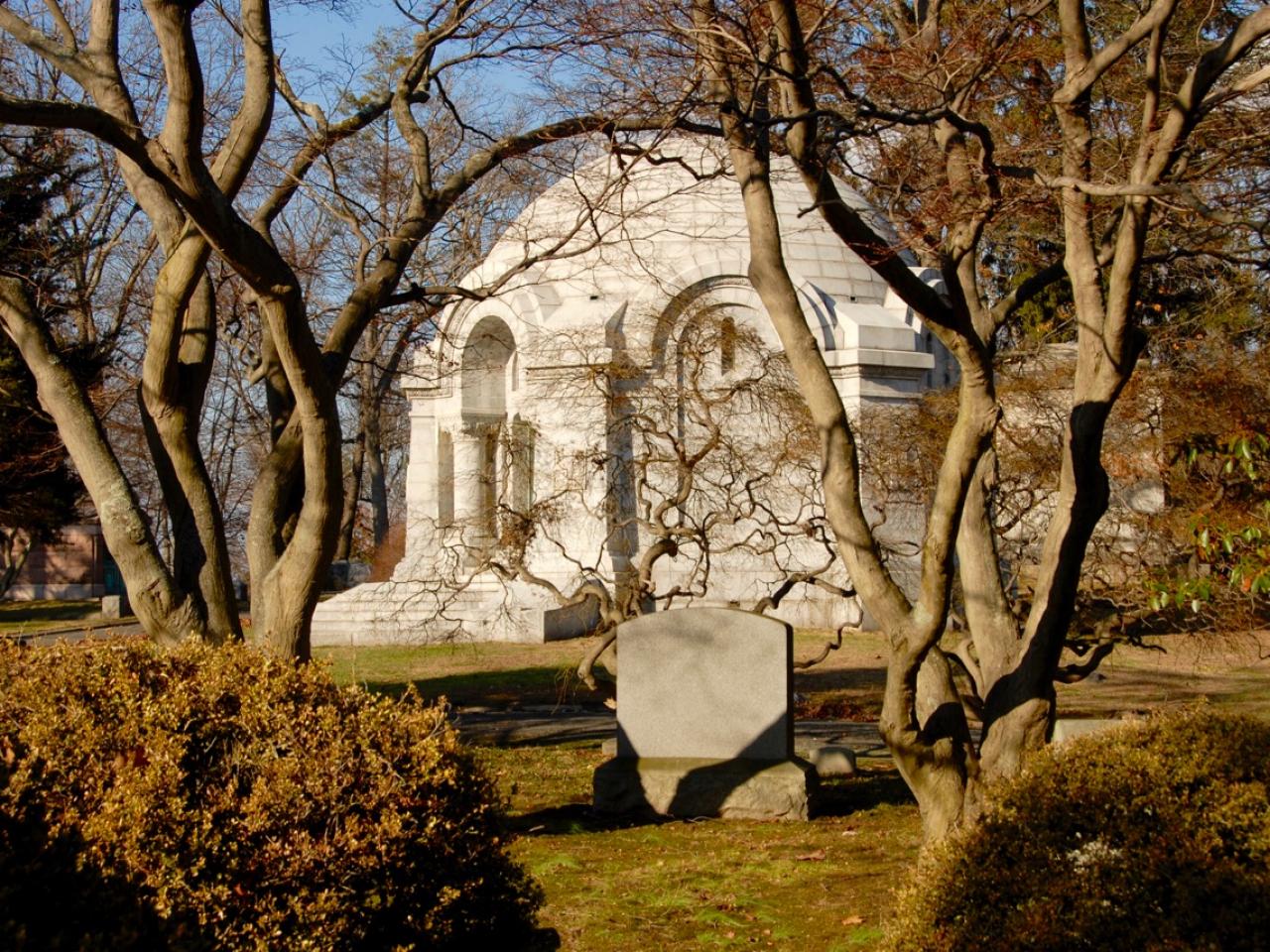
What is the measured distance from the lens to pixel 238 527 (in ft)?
147

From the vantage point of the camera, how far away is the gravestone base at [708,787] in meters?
9.69

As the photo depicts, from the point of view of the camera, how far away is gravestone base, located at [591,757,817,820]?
969 cm

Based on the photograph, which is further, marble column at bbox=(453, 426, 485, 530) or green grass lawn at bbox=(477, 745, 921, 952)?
marble column at bbox=(453, 426, 485, 530)

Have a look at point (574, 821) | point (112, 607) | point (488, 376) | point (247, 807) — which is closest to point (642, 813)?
point (574, 821)

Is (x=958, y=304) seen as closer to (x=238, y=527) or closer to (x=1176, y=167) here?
(x=1176, y=167)

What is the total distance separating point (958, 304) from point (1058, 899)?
11.7 feet

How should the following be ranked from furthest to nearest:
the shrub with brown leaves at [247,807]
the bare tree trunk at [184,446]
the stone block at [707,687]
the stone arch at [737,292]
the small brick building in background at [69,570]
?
the small brick building in background at [69,570] → the stone arch at [737,292] → the stone block at [707,687] → the bare tree trunk at [184,446] → the shrub with brown leaves at [247,807]

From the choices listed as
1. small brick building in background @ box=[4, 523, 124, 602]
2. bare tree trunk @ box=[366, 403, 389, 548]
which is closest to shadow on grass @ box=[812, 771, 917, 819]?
bare tree trunk @ box=[366, 403, 389, 548]

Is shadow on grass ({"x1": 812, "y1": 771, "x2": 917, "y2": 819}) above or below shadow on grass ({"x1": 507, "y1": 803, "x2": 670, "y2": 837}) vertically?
below

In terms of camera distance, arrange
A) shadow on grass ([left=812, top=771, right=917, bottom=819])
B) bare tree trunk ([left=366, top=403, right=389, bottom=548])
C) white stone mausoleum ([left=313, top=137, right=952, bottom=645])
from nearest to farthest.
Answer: shadow on grass ([left=812, top=771, right=917, bottom=819])
white stone mausoleum ([left=313, top=137, right=952, bottom=645])
bare tree trunk ([left=366, top=403, right=389, bottom=548])

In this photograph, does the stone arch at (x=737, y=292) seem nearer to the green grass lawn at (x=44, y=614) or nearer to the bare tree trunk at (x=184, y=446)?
the bare tree trunk at (x=184, y=446)

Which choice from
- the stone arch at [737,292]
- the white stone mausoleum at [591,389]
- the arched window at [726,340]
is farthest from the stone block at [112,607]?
the arched window at [726,340]

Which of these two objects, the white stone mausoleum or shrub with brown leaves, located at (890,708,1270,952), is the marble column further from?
shrub with brown leaves, located at (890,708,1270,952)

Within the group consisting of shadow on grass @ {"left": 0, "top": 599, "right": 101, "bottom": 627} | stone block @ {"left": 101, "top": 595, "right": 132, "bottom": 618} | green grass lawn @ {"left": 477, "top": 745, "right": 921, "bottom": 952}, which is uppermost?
green grass lawn @ {"left": 477, "top": 745, "right": 921, "bottom": 952}
